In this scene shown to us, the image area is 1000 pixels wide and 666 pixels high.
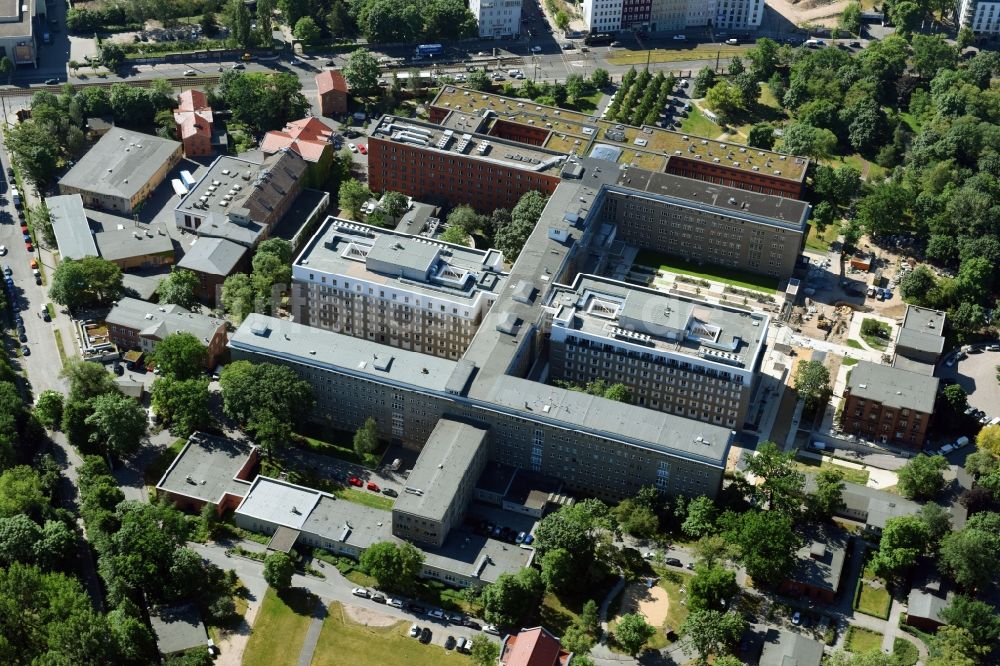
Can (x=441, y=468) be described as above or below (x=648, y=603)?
above

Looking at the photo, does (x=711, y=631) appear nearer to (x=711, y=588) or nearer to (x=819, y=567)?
(x=711, y=588)

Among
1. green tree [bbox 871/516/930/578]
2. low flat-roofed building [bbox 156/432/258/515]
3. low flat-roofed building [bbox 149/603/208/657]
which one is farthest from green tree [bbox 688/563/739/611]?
low flat-roofed building [bbox 156/432/258/515]

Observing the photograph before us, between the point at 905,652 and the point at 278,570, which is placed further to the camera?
the point at 278,570

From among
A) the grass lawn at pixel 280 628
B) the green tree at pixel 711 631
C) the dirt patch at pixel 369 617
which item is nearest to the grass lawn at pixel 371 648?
the dirt patch at pixel 369 617

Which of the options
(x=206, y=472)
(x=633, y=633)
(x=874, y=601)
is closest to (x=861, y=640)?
(x=874, y=601)

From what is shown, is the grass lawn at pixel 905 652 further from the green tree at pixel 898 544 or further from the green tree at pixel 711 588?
the green tree at pixel 711 588

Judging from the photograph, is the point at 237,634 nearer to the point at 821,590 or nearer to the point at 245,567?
the point at 245,567

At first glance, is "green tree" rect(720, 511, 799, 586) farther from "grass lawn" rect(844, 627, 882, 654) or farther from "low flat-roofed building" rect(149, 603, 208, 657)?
"low flat-roofed building" rect(149, 603, 208, 657)
